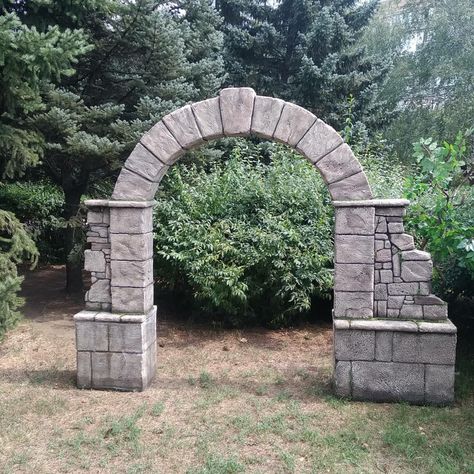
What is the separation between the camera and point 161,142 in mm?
4875

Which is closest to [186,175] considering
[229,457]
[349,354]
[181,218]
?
[181,218]

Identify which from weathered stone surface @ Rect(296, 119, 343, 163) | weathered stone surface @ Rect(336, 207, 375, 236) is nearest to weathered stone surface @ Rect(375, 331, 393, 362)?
weathered stone surface @ Rect(336, 207, 375, 236)

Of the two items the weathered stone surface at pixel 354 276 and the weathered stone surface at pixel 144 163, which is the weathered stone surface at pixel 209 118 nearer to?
the weathered stone surface at pixel 144 163

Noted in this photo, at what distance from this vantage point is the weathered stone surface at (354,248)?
4695mm

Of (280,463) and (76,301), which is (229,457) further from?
(76,301)

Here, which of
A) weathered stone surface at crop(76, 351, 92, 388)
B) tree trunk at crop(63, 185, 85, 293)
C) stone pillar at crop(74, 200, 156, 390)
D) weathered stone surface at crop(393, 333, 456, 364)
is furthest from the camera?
tree trunk at crop(63, 185, 85, 293)

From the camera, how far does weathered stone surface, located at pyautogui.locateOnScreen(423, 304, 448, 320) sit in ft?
15.6

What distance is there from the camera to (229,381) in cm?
543

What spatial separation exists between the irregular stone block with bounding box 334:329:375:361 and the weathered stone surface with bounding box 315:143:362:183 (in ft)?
5.01

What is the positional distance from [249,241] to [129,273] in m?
2.43

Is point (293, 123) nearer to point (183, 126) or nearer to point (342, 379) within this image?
point (183, 126)

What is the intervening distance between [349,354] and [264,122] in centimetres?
248

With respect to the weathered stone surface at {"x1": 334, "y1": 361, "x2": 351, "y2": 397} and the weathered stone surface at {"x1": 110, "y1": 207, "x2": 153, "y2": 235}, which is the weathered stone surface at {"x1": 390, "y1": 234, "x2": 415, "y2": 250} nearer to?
the weathered stone surface at {"x1": 334, "y1": 361, "x2": 351, "y2": 397}

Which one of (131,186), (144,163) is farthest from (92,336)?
(144,163)
